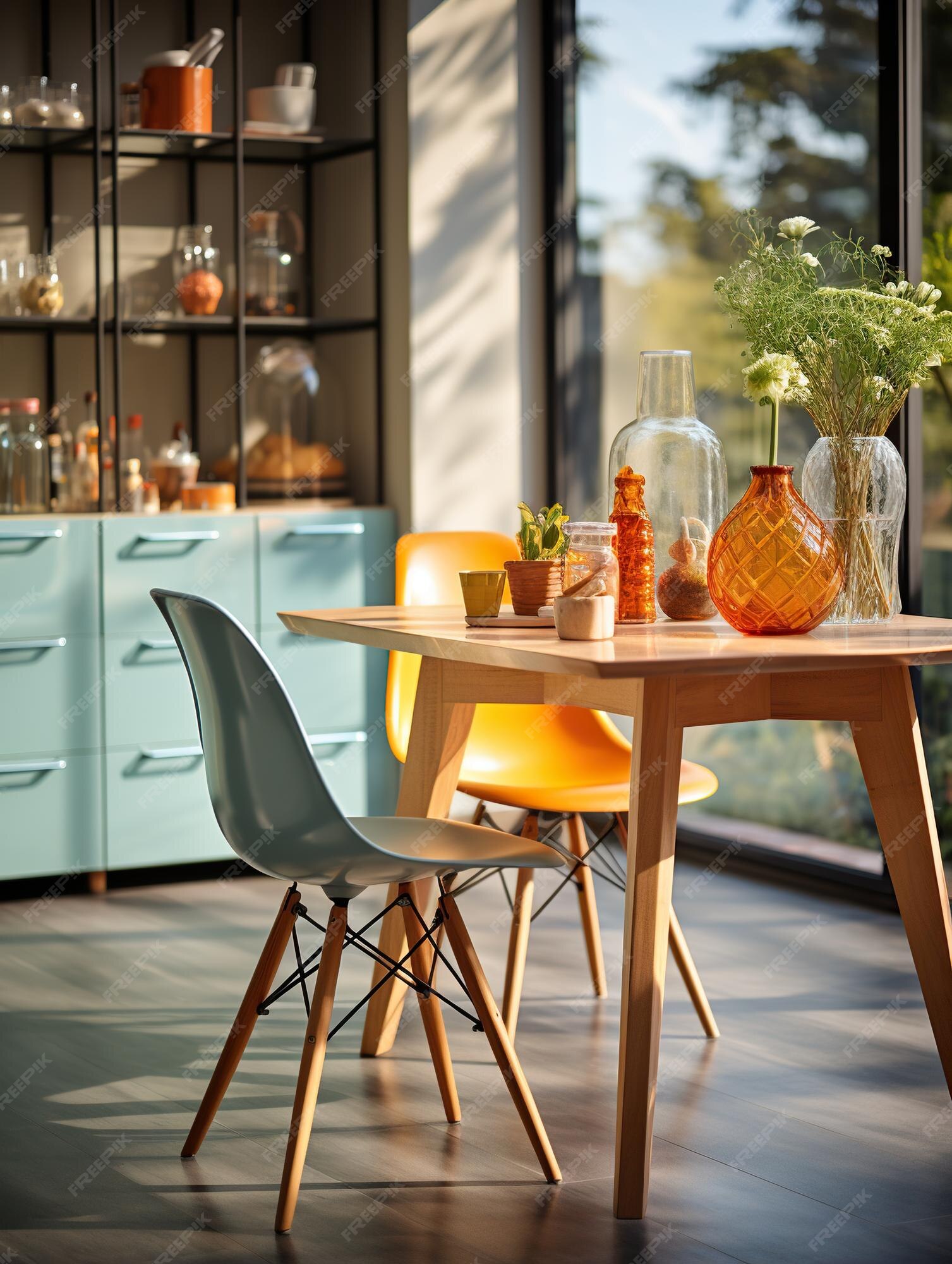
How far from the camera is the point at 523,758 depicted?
3.29 m

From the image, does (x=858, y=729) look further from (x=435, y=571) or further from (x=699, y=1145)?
(x=435, y=571)

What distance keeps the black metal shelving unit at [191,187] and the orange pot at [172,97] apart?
4 cm

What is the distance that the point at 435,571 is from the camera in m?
3.33

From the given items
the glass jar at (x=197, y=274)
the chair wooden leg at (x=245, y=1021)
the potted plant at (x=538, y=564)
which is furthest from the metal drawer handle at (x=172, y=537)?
the chair wooden leg at (x=245, y=1021)

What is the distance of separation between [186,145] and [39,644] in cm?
141

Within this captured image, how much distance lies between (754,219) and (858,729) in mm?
2004

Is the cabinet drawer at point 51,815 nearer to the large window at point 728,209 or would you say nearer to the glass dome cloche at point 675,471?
the large window at point 728,209

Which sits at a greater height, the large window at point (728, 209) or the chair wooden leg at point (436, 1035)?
the large window at point (728, 209)

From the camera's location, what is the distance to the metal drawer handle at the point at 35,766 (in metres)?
4.08

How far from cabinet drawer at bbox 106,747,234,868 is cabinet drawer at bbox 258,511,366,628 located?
0.42m

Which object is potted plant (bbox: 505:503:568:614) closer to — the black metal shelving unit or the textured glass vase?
the textured glass vase

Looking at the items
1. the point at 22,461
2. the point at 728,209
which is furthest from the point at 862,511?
the point at 22,461

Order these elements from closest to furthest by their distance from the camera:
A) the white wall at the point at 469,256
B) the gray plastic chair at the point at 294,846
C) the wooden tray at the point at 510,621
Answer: the gray plastic chair at the point at 294,846 → the wooden tray at the point at 510,621 → the white wall at the point at 469,256

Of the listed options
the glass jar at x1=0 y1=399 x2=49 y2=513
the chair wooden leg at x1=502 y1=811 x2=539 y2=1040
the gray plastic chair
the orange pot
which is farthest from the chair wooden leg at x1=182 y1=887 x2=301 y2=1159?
the orange pot
